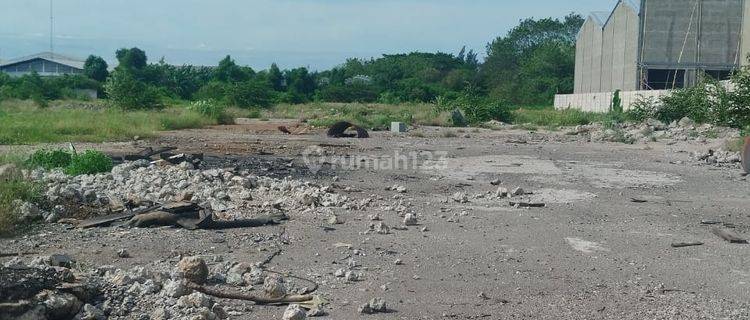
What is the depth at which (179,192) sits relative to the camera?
11.5 metres

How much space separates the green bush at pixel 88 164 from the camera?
43.4ft

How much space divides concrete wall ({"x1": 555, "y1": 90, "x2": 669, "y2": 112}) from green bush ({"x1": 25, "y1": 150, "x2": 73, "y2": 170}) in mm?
26977

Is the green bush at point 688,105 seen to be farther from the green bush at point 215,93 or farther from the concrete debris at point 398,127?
the green bush at point 215,93

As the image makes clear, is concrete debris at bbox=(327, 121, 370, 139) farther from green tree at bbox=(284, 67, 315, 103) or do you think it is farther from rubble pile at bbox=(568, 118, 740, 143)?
green tree at bbox=(284, 67, 315, 103)

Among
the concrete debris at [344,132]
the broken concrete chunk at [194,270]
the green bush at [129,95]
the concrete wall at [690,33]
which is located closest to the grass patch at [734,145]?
the concrete debris at [344,132]

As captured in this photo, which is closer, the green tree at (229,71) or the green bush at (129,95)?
the green bush at (129,95)

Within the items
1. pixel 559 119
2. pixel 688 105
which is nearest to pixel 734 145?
pixel 688 105

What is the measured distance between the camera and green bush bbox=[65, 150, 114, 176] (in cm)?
1323

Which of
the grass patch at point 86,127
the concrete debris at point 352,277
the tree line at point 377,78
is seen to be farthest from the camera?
the tree line at point 377,78

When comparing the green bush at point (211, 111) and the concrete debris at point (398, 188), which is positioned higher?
the green bush at point (211, 111)

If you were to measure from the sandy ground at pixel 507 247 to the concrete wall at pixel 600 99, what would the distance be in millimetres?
21400

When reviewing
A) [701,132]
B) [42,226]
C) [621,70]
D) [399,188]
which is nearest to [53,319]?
[42,226]

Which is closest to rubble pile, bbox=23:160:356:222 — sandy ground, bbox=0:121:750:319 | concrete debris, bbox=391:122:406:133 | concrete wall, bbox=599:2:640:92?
sandy ground, bbox=0:121:750:319

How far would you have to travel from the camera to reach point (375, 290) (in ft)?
23.0
